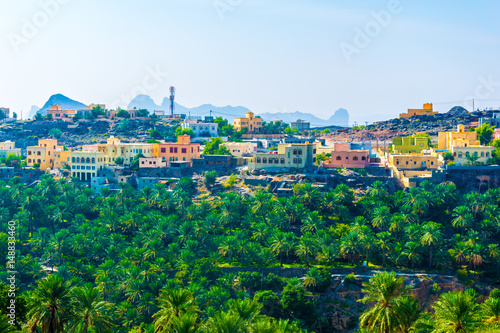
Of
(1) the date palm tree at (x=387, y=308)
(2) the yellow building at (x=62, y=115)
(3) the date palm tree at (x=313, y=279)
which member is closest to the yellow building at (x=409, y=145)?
(3) the date palm tree at (x=313, y=279)

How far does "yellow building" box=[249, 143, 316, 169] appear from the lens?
2997 inches

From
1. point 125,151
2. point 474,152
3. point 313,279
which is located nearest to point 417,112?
point 474,152

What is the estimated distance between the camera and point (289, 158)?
76.2m

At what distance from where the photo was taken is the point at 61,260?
57562 millimetres

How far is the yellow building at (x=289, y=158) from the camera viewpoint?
250 feet

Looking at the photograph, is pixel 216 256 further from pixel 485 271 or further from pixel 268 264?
pixel 485 271

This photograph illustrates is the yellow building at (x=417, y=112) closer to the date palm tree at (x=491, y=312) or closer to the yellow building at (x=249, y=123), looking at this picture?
the yellow building at (x=249, y=123)

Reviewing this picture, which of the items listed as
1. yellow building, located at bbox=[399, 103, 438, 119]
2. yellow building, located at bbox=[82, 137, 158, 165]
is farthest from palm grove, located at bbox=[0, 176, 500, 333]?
yellow building, located at bbox=[399, 103, 438, 119]

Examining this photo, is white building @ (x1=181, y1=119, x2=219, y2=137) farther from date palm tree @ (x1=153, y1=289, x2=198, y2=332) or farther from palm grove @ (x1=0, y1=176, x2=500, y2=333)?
date palm tree @ (x1=153, y1=289, x2=198, y2=332)

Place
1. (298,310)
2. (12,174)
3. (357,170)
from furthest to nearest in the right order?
(12,174) < (357,170) < (298,310)

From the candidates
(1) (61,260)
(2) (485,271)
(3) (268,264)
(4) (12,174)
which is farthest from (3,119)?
(2) (485,271)

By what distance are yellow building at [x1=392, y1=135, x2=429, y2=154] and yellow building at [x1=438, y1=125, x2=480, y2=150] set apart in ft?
11.2

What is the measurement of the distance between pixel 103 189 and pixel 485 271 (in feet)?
132

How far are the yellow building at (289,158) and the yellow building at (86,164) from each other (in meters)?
19.4
